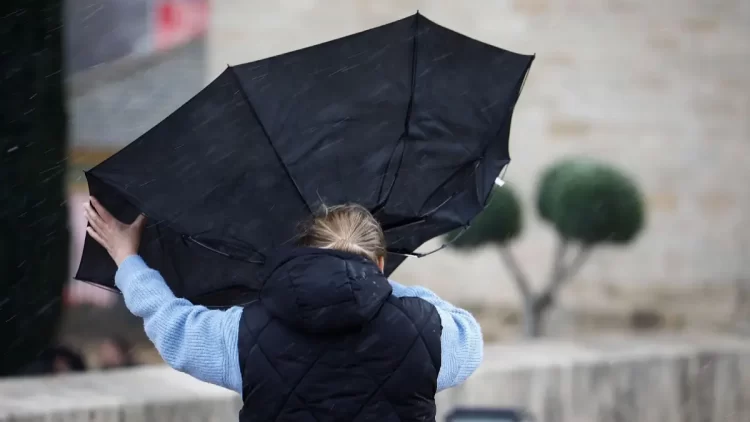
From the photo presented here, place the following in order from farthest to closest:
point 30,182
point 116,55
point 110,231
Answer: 1. point 116,55
2. point 30,182
3. point 110,231

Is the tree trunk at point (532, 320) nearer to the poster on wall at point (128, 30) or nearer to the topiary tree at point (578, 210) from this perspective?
the topiary tree at point (578, 210)

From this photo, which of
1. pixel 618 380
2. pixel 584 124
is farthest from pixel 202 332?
pixel 584 124

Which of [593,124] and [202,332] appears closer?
[202,332]

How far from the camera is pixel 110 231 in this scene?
8.61 feet

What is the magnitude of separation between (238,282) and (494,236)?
12.9 ft

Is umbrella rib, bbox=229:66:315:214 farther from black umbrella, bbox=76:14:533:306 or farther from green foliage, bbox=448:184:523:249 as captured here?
green foliage, bbox=448:184:523:249

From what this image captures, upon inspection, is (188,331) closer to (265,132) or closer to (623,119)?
(265,132)

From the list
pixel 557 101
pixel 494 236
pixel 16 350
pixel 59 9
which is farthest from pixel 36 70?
pixel 557 101

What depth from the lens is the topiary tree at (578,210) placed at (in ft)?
21.0

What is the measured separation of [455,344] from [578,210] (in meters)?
4.10

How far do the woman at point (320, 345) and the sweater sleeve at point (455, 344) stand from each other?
0.09 feet

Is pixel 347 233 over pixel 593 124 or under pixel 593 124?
under

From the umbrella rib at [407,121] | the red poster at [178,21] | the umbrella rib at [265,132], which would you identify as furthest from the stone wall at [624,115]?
the umbrella rib at [265,132]

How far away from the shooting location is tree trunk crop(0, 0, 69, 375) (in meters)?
5.27
